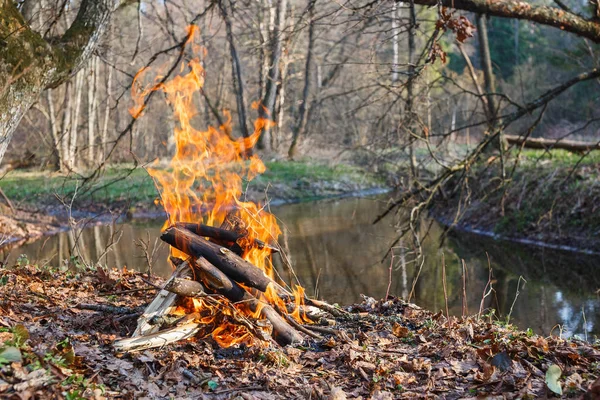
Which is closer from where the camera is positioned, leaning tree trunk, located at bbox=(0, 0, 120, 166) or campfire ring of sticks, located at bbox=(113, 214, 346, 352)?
campfire ring of sticks, located at bbox=(113, 214, 346, 352)

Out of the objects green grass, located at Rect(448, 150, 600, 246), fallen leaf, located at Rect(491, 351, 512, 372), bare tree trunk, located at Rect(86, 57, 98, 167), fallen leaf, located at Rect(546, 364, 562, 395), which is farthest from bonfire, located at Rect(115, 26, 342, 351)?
bare tree trunk, located at Rect(86, 57, 98, 167)

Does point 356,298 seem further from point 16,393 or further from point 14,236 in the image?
point 14,236

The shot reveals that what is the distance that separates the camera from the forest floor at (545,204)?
12.9 metres

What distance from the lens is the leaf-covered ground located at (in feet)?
12.3

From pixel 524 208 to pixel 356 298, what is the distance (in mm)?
7365

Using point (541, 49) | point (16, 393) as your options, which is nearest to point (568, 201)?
point (16, 393)

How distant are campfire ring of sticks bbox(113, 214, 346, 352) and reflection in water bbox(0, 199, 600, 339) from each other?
1.33m

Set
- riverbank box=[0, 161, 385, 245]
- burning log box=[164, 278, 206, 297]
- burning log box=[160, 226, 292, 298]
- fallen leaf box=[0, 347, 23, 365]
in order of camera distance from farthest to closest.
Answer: riverbank box=[0, 161, 385, 245]
burning log box=[160, 226, 292, 298]
burning log box=[164, 278, 206, 297]
fallen leaf box=[0, 347, 23, 365]

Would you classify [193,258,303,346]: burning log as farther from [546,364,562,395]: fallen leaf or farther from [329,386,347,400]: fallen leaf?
[546,364,562,395]: fallen leaf

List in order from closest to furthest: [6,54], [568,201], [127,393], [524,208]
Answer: [127,393] → [6,54] → [568,201] → [524,208]

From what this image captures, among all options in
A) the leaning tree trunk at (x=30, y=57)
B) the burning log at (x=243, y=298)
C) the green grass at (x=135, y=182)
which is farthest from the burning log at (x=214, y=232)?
the green grass at (x=135, y=182)

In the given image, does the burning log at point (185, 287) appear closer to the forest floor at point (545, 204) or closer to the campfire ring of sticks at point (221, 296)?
the campfire ring of sticks at point (221, 296)

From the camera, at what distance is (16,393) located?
325 cm

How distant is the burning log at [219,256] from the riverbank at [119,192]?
10510 mm
